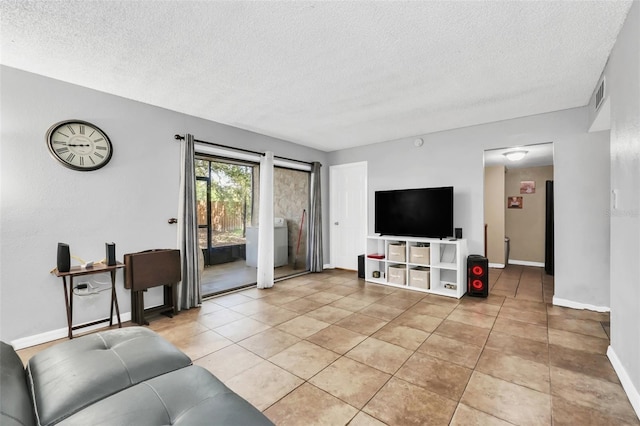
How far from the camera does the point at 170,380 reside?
1.31m

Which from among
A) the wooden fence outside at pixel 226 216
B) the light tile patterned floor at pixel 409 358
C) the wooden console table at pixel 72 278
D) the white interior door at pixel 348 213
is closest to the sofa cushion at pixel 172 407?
the light tile patterned floor at pixel 409 358

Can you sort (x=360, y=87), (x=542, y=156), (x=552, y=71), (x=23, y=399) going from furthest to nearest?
(x=542, y=156) < (x=360, y=87) < (x=552, y=71) < (x=23, y=399)

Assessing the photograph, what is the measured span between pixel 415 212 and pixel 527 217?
373cm

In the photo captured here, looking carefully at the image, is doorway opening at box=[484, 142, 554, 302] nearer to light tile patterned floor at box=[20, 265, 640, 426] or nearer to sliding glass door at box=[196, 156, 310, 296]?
light tile patterned floor at box=[20, 265, 640, 426]

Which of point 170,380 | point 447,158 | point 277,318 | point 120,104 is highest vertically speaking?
point 120,104

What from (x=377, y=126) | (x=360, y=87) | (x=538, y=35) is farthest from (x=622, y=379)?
(x=377, y=126)

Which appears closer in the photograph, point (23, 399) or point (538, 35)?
point (23, 399)

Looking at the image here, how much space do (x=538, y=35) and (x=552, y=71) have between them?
770mm

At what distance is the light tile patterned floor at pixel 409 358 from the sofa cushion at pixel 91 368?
2.31 ft

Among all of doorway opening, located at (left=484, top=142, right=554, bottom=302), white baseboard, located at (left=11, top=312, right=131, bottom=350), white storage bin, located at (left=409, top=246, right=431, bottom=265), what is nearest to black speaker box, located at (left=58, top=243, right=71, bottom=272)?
white baseboard, located at (left=11, top=312, right=131, bottom=350)

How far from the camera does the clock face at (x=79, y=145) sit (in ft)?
9.19

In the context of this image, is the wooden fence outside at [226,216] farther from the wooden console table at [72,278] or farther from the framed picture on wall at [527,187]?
the framed picture on wall at [527,187]

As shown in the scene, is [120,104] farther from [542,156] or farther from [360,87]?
[542,156]

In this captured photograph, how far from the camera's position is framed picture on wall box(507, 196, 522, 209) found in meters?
6.55
